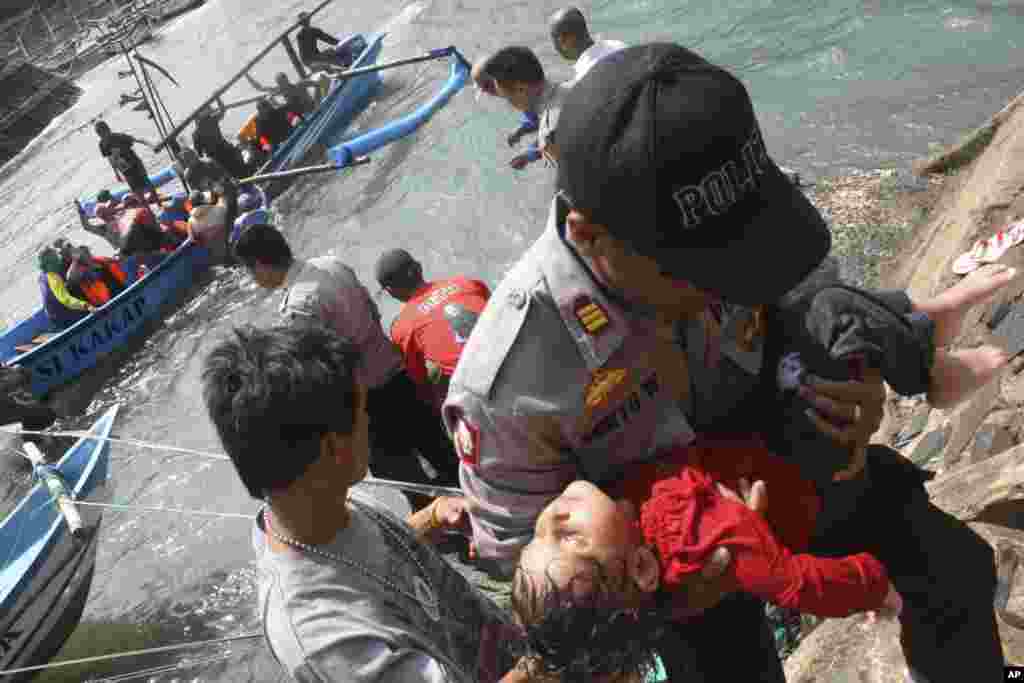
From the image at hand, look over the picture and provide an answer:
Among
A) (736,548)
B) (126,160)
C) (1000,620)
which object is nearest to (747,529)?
(736,548)

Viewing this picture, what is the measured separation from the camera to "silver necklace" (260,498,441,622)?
1.64 m

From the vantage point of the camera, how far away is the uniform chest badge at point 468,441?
1.69 meters

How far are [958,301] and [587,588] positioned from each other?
108 centimetres

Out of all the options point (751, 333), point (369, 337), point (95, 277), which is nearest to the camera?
point (751, 333)

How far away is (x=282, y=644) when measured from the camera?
1.55 meters

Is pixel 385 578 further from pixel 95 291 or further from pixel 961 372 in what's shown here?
pixel 95 291

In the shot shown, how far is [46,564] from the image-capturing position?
252 inches

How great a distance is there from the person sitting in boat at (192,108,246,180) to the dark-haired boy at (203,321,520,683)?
1245cm

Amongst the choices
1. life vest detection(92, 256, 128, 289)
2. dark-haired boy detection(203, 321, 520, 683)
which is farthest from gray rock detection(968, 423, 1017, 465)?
life vest detection(92, 256, 128, 289)

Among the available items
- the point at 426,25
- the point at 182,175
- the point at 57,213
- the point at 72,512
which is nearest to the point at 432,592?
the point at 72,512

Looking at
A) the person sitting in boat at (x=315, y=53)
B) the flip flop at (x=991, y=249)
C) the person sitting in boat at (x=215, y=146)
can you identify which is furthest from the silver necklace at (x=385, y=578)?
the person sitting in boat at (x=315, y=53)

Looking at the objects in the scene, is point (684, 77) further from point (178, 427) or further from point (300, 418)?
point (178, 427)

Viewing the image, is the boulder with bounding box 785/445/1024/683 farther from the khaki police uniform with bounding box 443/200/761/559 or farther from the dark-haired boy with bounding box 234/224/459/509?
the dark-haired boy with bounding box 234/224/459/509

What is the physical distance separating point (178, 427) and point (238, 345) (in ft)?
30.0
